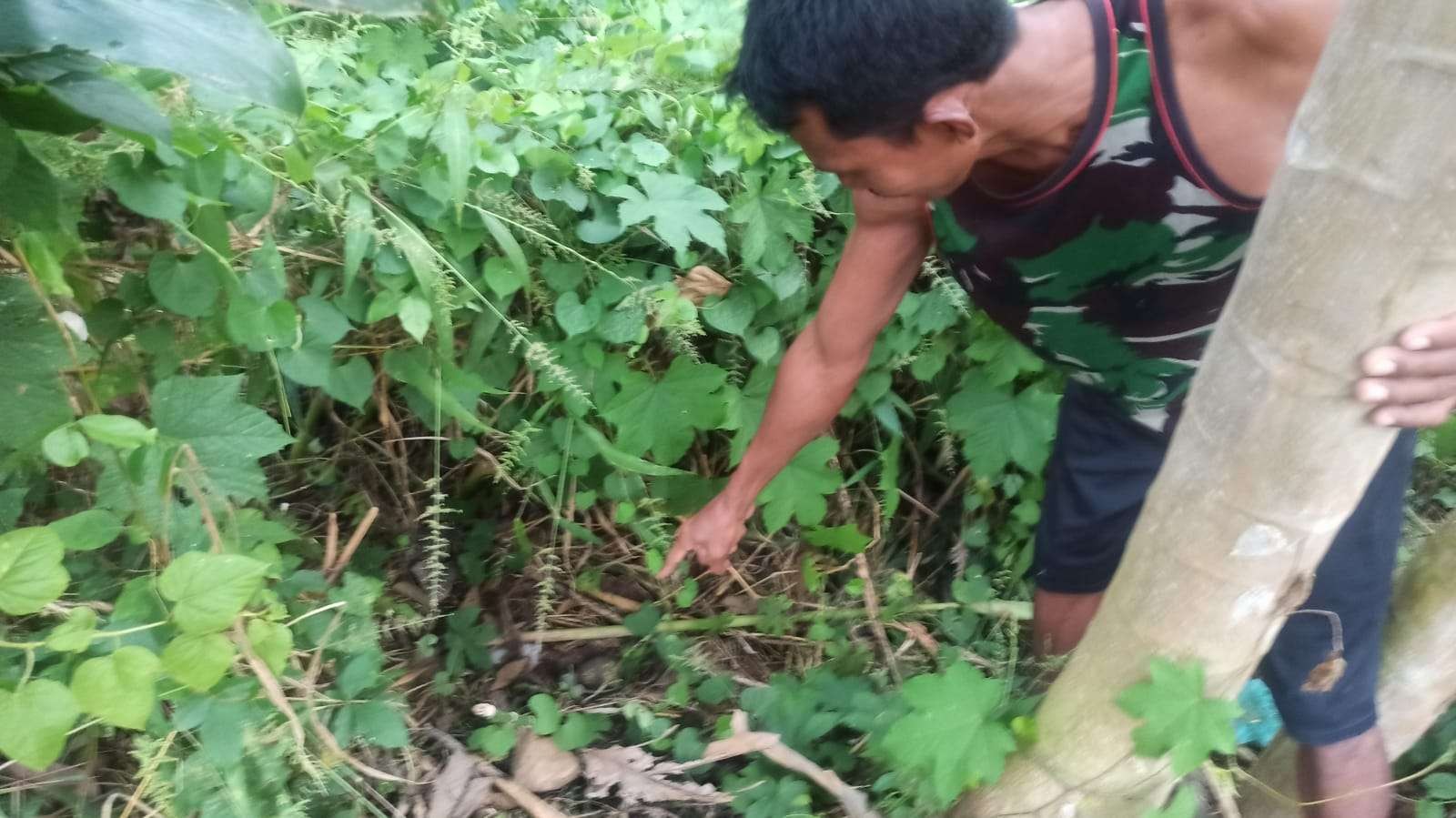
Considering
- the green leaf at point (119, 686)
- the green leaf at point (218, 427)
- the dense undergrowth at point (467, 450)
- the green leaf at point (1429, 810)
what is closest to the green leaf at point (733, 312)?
the dense undergrowth at point (467, 450)

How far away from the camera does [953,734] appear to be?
105 centimetres

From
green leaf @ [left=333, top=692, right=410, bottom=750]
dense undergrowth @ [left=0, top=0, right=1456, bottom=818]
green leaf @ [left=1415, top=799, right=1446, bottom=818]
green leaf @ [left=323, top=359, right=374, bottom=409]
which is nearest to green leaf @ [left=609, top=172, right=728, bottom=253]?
dense undergrowth @ [left=0, top=0, right=1456, bottom=818]

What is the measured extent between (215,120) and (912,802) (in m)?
1.26

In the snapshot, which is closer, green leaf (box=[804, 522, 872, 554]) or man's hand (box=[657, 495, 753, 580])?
man's hand (box=[657, 495, 753, 580])

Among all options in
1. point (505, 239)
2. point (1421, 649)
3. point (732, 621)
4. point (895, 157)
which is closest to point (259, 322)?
point (505, 239)

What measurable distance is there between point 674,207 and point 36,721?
3.03 ft

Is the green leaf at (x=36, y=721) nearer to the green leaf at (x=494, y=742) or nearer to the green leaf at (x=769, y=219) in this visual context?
the green leaf at (x=494, y=742)

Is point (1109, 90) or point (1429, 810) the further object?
point (1429, 810)

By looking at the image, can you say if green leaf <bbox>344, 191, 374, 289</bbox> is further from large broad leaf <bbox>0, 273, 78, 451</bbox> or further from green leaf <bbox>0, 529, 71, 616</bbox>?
green leaf <bbox>0, 529, 71, 616</bbox>

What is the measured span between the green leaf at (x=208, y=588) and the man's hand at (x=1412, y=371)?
94cm

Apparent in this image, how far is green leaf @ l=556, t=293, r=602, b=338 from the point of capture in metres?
1.35

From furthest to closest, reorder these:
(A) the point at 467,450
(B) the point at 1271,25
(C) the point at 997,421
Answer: (C) the point at 997,421 → (A) the point at 467,450 → (B) the point at 1271,25

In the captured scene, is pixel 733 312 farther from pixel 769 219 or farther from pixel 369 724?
pixel 369 724

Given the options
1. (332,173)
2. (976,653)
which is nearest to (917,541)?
(976,653)
